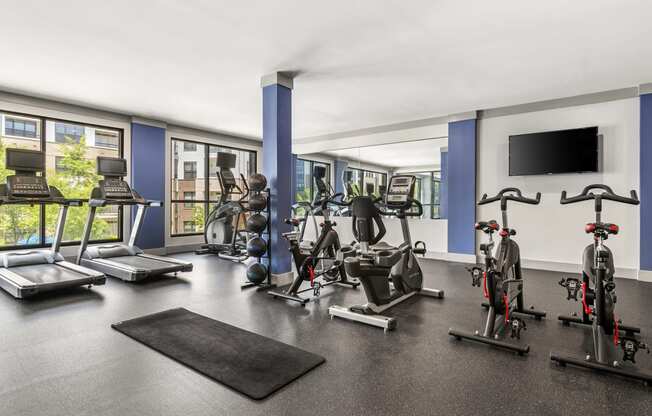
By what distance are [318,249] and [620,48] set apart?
4.09m

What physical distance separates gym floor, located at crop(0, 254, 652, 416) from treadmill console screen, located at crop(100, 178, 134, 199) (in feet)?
6.13

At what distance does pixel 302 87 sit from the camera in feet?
17.6

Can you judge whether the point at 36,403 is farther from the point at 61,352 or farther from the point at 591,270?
the point at 591,270

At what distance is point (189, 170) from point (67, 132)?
257 centimetres

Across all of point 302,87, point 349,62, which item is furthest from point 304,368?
point 302,87

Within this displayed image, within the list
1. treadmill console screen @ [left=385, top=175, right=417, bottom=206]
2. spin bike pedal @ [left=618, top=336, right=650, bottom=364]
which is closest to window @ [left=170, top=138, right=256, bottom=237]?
treadmill console screen @ [left=385, top=175, right=417, bottom=206]

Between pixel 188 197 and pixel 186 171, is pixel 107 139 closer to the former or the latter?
pixel 186 171

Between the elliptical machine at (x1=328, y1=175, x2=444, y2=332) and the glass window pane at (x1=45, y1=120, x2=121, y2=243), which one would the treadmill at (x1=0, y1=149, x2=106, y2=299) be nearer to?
the glass window pane at (x1=45, y1=120, x2=121, y2=243)

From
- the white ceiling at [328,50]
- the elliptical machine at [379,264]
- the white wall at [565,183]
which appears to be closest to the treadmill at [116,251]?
the white ceiling at [328,50]

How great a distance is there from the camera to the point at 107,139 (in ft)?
22.7

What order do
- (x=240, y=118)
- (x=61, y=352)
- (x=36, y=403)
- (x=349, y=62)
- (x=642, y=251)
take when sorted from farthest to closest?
(x=240, y=118) < (x=642, y=251) < (x=349, y=62) < (x=61, y=352) < (x=36, y=403)

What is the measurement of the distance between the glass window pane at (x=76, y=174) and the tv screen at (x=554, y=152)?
298 inches

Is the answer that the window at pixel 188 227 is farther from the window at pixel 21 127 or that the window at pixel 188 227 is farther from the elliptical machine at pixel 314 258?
the elliptical machine at pixel 314 258

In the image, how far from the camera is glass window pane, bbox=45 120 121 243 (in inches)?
246
